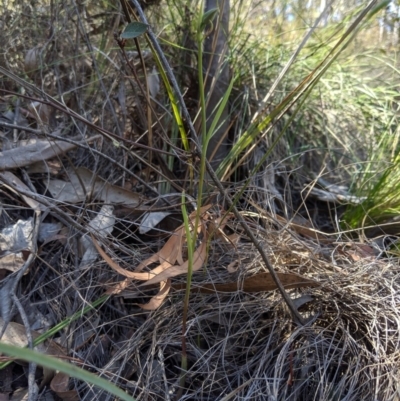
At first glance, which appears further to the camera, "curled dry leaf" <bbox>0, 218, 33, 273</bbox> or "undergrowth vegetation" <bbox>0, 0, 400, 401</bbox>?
"curled dry leaf" <bbox>0, 218, 33, 273</bbox>

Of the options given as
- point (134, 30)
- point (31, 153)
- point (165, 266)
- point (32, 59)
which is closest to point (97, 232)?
point (165, 266)

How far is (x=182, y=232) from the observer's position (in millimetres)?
1189

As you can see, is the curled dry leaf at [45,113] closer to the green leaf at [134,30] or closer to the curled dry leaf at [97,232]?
the curled dry leaf at [97,232]

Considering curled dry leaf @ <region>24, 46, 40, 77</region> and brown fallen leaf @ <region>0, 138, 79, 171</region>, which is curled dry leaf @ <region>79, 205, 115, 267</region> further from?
curled dry leaf @ <region>24, 46, 40, 77</region>

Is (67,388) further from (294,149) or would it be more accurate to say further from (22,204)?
(294,149)

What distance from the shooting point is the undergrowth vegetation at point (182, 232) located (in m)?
1.11

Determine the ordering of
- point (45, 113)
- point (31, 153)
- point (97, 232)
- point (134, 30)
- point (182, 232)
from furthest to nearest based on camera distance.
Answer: point (45, 113) → point (31, 153) → point (97, 232) → point (182, 232) → point (134, 30)

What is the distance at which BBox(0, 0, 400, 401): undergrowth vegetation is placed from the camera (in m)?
1.11

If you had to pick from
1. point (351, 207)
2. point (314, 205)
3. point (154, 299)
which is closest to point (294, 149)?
point (314, 205)

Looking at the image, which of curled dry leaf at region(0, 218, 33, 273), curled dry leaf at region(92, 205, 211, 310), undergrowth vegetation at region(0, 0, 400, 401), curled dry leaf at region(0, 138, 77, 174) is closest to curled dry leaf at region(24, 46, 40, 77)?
undergrowth vegetation at region(0, 0, 400, 401)

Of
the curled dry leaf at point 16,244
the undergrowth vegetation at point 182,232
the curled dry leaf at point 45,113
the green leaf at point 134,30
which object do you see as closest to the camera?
the green leaf at point 134,30

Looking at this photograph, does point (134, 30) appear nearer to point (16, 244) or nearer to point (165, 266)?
point (165, 266)

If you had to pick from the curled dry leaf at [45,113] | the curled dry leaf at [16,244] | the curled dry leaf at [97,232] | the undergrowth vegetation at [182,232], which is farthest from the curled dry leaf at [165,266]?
the curled dry leaf at [45,113]

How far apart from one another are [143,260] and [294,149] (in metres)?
0.87
